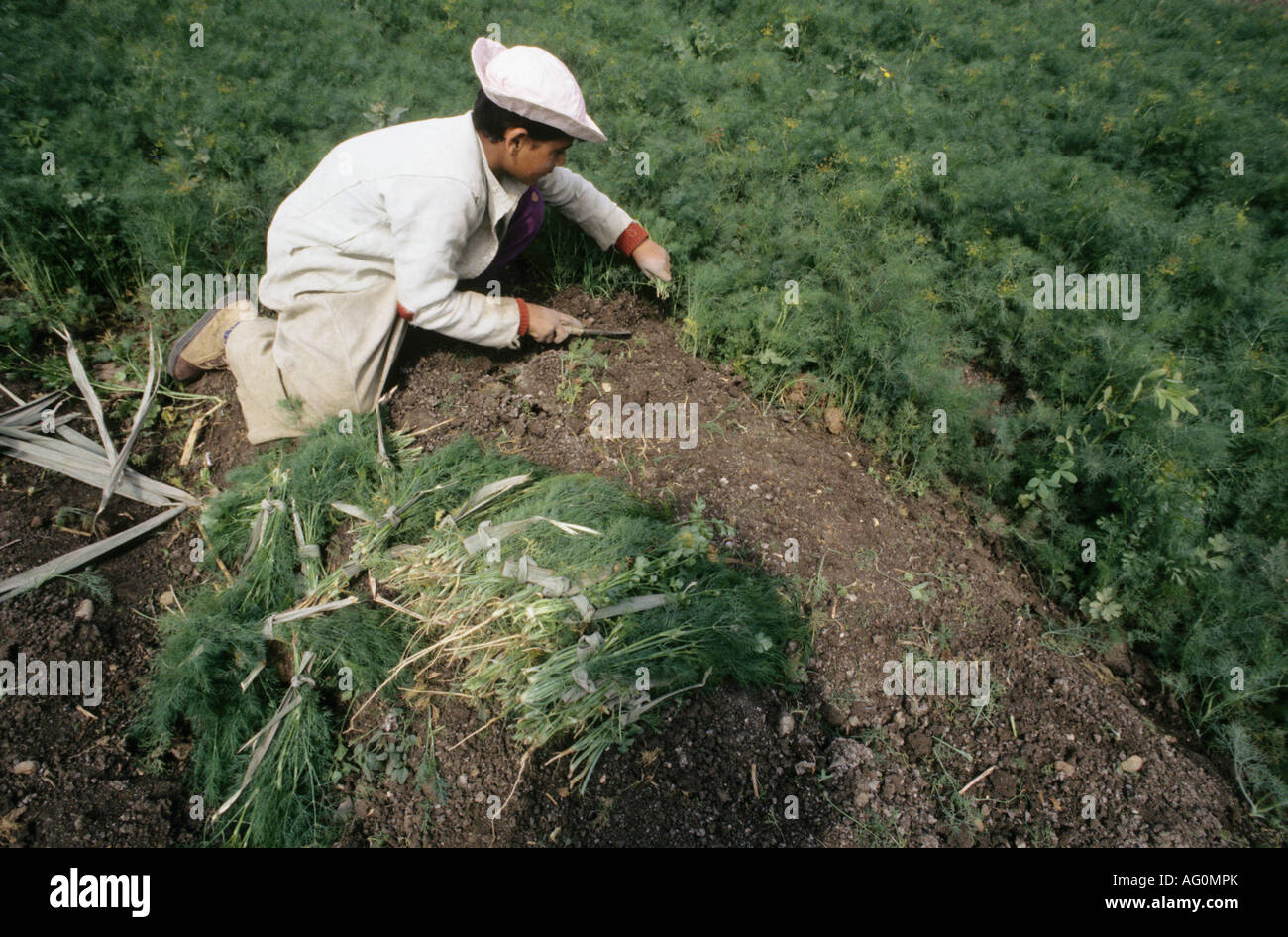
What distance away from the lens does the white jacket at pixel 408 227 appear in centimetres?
279

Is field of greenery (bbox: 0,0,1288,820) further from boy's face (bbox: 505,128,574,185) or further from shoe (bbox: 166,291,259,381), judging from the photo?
boy's face (bbox: 505,128,574,185)

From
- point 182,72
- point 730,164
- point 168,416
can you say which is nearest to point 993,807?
point 730,164

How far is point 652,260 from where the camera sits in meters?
3.70

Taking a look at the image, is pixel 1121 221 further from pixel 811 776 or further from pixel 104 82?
pixel 104 82

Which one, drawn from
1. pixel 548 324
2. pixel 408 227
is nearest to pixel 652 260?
pixel 548 324

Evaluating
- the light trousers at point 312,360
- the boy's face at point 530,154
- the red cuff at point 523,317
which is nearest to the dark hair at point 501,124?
the boy's face at point 530,154

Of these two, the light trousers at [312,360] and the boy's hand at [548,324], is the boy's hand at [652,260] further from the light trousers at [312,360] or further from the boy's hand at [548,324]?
the light trousers at [312,360]

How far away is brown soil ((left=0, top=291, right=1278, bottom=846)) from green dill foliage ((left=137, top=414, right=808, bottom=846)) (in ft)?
0.37

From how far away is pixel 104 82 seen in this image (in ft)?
13.6

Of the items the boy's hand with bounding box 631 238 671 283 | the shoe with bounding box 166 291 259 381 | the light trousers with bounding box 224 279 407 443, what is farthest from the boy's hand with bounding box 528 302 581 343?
the shoe with bounding box 166 291 259 381

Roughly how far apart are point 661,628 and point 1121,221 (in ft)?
11.0

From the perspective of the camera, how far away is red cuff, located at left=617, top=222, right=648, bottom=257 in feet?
12.1

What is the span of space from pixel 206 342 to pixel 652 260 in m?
2.27

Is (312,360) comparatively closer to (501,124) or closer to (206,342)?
(206,342)
